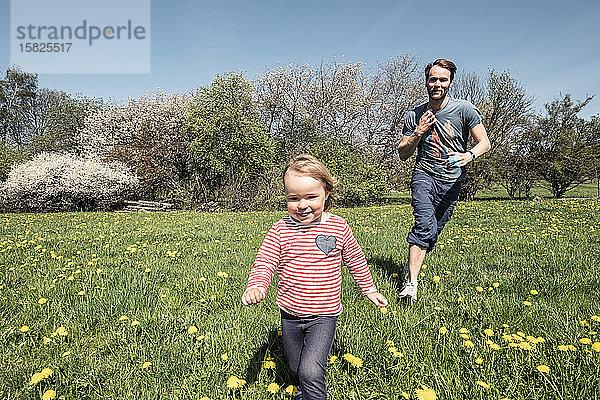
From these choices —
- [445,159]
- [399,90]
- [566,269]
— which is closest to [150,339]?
[445,159]

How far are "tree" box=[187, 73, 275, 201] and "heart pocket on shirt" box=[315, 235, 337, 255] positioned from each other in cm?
1605

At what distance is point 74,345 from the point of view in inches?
112

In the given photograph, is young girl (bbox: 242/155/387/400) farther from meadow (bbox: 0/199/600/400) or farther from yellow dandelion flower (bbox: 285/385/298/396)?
meadow (bbox: 0/199/600/400)

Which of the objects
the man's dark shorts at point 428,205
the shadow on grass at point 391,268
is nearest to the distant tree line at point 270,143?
the shadow on grass at point 391,268

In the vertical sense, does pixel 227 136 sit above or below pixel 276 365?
above

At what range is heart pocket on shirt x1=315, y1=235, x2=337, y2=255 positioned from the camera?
83.3 inches

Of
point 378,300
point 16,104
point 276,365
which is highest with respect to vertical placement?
point 16,104

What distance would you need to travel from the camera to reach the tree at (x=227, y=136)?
1869 cm

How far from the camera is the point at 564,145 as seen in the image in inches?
874

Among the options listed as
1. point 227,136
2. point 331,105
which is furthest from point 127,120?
point 331,105

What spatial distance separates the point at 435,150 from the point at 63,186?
62.9 ft

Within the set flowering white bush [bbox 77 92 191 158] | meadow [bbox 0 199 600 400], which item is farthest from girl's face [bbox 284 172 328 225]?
flowering white bush [bbox 77 92 191 158]

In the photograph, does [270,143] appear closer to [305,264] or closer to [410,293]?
[410,293]

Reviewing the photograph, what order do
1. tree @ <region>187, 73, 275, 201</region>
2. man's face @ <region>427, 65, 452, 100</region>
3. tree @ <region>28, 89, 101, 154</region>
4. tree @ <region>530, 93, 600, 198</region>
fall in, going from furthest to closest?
tree @ <region>28, 89, 101, 154</region> < tree @ <region>530, 93, 600, 198</region> < tree @ <region>187, 73, 275, 201</region> < man's face @ <region>427, 65, 452, 100</region>
